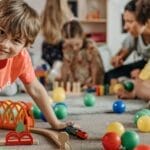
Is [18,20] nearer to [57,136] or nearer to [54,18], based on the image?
[57,136]

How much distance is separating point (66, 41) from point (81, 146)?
5.67 ft

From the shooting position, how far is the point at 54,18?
3.50 meters

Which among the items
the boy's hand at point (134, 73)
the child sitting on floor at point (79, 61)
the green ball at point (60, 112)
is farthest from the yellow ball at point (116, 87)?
the green ball at point (60, 112)

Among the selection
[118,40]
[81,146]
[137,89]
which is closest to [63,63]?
[118,40]

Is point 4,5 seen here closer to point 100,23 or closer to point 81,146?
point 81,146

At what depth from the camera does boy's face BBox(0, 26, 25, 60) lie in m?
1.42

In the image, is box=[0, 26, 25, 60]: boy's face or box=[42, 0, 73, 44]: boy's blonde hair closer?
box=[0, 26, 25, 60]: boy's face

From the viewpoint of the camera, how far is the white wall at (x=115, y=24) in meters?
3.64

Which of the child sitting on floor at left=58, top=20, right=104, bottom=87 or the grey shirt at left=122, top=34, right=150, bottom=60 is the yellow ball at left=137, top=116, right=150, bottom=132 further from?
the child sitting on floor at left=58, top=20, right=104, bottom=87

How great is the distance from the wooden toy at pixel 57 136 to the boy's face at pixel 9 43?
283 millimetres

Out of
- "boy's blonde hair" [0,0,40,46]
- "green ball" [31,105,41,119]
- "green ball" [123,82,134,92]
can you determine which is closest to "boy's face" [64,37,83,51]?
"green ball" [123,82,134,92]

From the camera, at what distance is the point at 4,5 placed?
1.46 m

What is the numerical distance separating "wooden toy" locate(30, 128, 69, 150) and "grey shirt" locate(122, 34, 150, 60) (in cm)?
136

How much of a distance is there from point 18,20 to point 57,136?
0.38m
